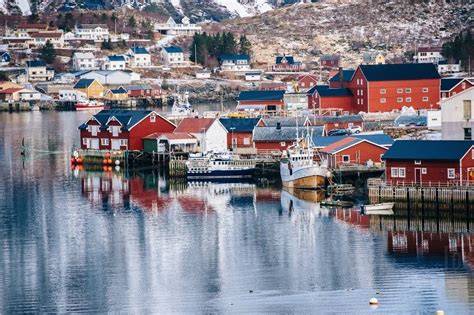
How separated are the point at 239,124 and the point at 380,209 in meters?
13.9

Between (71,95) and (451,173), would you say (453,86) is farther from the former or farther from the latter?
(71,95)

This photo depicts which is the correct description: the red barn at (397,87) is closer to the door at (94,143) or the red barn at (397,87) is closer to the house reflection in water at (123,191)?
the door at (94,143)

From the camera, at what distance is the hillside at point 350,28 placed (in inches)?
4257

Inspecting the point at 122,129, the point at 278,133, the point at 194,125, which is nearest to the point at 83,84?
the point at 122,129

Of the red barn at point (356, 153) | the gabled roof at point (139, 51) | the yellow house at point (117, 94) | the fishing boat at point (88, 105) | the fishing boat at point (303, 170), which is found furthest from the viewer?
the gabled roof at point (139, 51)

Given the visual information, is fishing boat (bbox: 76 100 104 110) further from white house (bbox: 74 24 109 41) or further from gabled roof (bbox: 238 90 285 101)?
gabled roof (bbox: 238 90 285 101)

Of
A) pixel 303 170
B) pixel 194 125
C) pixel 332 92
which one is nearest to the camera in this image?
pixel 303 170

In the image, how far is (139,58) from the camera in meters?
103

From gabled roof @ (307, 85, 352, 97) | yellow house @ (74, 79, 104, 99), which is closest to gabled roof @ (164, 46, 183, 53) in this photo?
yellow house @ (74, 79, 104, 99)

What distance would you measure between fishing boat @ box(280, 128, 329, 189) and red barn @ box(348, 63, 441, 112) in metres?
17.1

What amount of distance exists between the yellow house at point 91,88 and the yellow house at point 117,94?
567mm

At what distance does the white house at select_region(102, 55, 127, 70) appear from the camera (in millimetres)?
101375

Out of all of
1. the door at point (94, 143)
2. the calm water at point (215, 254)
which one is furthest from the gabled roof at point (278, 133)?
the door at point (94, 143)

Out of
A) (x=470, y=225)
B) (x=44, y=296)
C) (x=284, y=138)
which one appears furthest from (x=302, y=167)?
(x=44, y=296)
